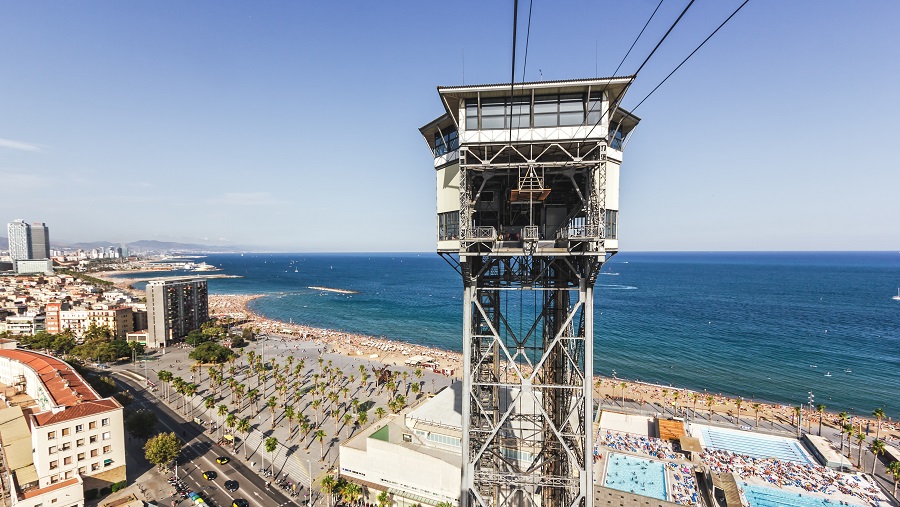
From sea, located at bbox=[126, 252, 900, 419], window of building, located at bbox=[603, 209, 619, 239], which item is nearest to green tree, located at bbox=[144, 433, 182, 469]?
window of building, located at bbox=[603, 209, 619, 239]

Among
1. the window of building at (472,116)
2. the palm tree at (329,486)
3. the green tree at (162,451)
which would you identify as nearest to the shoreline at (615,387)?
the palm tree at (329,486)

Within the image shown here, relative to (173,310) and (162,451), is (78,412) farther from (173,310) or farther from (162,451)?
(173,310)

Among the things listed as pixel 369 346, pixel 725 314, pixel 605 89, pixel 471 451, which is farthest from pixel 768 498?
pixel 725 314

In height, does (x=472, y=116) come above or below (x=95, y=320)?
above

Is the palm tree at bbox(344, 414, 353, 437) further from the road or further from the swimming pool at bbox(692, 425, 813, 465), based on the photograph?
the swimming pool at bbox(692, 425, 813, 465)

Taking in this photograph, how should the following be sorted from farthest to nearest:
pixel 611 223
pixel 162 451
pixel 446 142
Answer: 1. pixel 162 451
2. pixel 446 142
3. pixel 611 223

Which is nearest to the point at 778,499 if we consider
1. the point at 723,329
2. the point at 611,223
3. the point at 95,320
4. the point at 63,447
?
the point at 611,223
